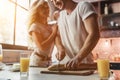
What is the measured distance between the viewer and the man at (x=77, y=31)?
1562mm

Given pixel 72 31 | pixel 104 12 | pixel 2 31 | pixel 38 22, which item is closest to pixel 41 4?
pixel 38 22

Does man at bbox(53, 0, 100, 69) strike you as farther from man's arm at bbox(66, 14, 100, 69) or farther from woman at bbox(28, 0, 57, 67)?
woman at bbox(28, 0, 57, 67)

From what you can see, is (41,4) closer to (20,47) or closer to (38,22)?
(38,22)

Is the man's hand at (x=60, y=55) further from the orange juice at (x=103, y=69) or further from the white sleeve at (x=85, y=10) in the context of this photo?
the orange juice at (x=103, y=69)

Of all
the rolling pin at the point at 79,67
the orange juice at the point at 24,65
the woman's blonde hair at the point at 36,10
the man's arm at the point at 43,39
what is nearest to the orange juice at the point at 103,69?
the rolling pin at the point at 79,67

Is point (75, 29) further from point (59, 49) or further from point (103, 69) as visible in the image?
point (103, 69)

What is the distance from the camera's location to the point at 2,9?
10.3 feet

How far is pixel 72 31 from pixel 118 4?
2975 mm

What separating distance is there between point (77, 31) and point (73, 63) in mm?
288

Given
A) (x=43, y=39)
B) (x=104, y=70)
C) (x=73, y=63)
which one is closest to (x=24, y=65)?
(x=73, y=63)

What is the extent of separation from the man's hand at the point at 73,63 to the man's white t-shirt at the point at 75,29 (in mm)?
77

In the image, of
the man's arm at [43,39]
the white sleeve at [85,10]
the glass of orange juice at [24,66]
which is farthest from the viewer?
the man's arm at [43,39]

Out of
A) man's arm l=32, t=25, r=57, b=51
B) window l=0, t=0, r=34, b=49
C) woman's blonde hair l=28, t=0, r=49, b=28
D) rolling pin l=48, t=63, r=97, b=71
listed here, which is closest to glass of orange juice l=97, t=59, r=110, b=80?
rolling pin l=48, t=63, r=97, b=71

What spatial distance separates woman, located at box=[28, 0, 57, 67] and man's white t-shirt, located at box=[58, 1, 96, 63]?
0.51 ft
